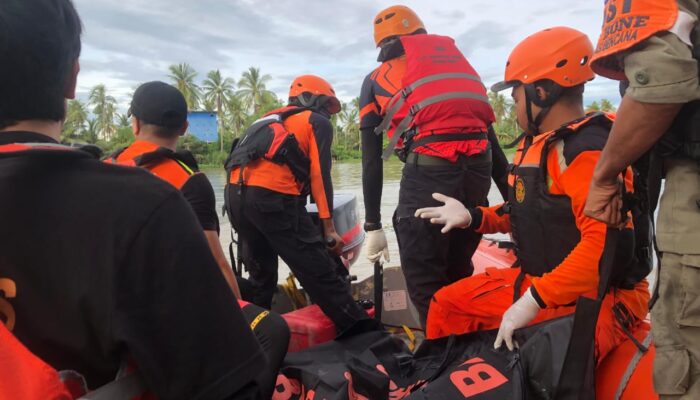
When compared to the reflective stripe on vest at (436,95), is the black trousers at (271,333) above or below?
below

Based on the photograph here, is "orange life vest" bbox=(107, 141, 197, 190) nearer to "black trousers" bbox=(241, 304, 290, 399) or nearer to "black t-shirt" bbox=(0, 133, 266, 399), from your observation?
"black trousers" bbox=(241, 304, 290, 399)

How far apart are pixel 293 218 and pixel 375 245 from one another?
601mm

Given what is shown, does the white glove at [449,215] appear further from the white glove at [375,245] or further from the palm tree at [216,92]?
the palm tree at [216,92]

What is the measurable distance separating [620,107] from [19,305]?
141 cm

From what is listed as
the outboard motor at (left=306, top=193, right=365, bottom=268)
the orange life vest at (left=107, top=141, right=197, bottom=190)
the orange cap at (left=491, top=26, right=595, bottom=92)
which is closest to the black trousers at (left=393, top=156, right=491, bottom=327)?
the orange cap at (left=491, top=26, right=595, bottom=92)

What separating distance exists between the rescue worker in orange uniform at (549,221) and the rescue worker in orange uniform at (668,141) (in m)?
0.39

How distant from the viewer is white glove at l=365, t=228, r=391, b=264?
3309 millimetres

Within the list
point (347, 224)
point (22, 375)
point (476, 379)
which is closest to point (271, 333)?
point (476, 379)

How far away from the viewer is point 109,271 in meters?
0.76

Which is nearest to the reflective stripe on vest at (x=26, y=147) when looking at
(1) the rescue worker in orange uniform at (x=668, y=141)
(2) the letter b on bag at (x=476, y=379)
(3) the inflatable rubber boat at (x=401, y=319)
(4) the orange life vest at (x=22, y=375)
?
(4) the orange life vest at (x=22, y=375)

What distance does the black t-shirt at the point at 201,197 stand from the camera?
2.54 meters

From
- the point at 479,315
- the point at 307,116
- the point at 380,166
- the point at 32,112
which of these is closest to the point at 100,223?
the point at 32,112

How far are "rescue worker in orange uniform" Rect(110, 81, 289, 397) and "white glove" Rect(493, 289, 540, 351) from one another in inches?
39.1

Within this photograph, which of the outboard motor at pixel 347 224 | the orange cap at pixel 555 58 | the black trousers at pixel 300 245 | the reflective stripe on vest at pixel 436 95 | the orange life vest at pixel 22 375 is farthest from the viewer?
the outboard motor at pixel 347 224
